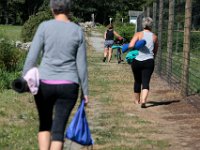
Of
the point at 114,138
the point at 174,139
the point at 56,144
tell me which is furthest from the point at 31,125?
the point at 56,144

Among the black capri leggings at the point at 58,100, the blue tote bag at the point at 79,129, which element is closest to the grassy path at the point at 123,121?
the blue tote bag at the point at 79,129

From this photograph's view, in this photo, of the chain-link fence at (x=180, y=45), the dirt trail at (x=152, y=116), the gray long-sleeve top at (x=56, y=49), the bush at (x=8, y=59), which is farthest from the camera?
the bush at (x=8, y=59)

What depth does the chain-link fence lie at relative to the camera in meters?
12.3

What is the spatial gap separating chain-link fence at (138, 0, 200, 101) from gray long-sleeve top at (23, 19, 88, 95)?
654cm

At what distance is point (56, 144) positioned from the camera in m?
5.86

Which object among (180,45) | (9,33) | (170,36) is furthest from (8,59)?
(9,33)

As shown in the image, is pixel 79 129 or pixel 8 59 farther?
pixel 8 59

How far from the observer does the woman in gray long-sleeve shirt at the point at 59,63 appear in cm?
577

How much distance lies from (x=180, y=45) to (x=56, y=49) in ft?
31.9

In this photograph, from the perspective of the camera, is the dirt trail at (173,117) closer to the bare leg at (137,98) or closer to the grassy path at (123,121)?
the grassy path at (123,121)

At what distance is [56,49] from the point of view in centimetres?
580

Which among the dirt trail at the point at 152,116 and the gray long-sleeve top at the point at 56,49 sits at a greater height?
the gray long-sleeve top at the point at 56,49

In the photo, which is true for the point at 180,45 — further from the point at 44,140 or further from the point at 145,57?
the point at 44,140

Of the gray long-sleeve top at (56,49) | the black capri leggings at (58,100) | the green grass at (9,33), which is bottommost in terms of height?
the green grass at (9,33)
